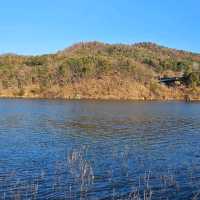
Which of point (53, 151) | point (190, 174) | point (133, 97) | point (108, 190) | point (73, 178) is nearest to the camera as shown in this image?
point (108, 190)

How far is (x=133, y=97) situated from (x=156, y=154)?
402 ft

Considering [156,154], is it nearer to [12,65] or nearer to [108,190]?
[108,190]

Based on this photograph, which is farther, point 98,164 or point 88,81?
point 88,81

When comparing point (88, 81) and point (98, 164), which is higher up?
point (88, 81)

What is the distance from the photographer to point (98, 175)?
27.7m

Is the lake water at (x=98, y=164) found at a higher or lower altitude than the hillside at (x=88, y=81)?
lower

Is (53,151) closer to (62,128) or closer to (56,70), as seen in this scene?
(62,128)

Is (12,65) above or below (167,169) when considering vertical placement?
above

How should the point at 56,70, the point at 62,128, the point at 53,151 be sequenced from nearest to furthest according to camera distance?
the point at 53,151, the point at 62,128, the point at 56,70

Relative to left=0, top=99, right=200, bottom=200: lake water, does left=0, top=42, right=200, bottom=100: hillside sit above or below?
above

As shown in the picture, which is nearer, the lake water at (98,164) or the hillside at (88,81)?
the lake water at (98,164)

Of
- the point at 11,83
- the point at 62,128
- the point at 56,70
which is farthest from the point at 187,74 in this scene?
the point at 62,128

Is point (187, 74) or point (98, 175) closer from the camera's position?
point (98, 175)

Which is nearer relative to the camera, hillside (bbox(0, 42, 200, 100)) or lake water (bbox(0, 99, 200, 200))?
lake water (bbox(0, 99, 200, 200))
